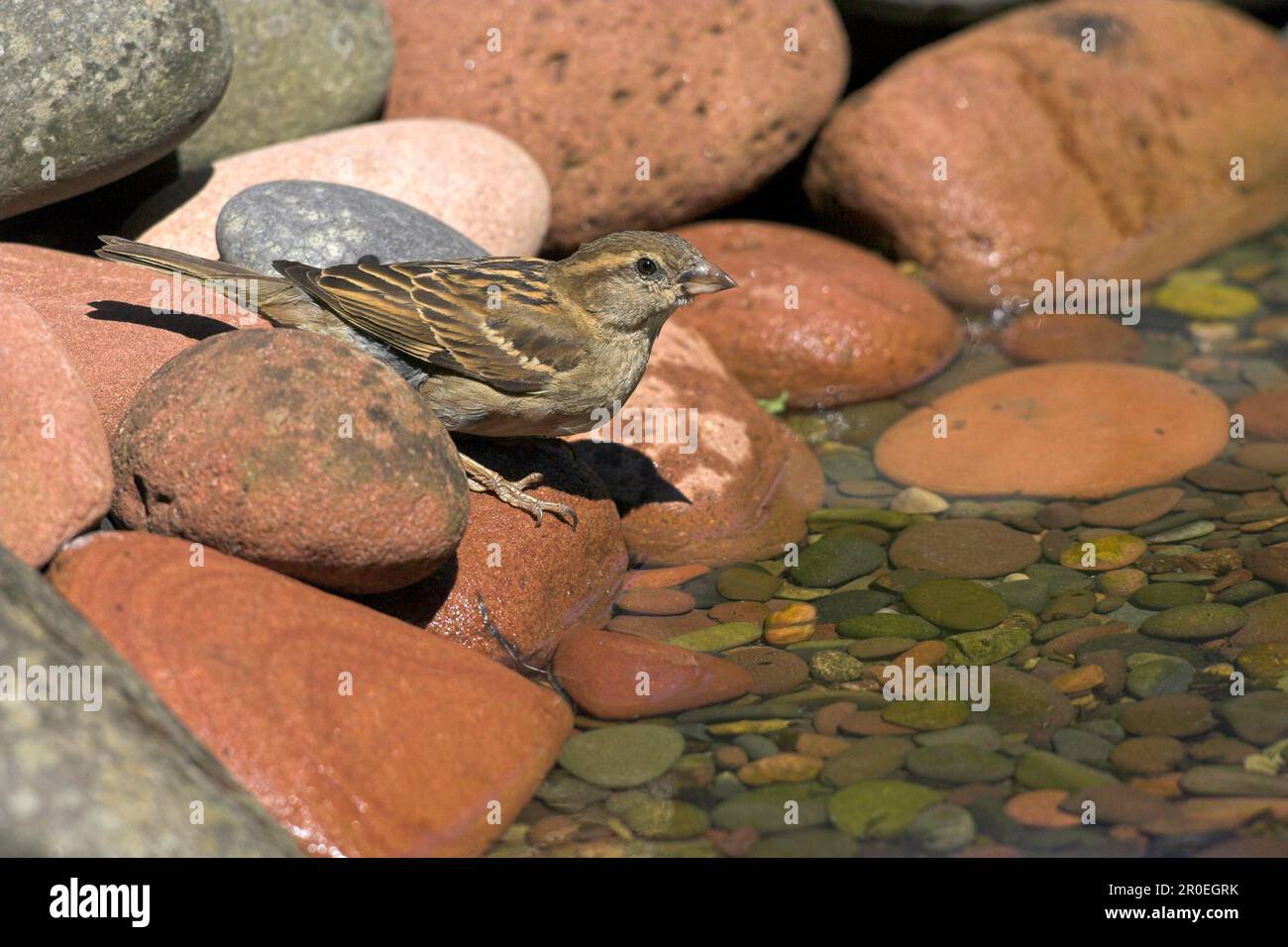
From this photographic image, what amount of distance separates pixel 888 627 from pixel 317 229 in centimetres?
331

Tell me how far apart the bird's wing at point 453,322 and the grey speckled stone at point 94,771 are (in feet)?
6.80

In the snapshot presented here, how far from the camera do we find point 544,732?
199 inches

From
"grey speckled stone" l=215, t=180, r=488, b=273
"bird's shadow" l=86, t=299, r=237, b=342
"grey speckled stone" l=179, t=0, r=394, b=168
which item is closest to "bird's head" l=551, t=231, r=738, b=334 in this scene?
"grey speckled stone" l=215, t=180, r=488, b=273

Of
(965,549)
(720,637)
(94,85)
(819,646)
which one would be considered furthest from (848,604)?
(94,85)

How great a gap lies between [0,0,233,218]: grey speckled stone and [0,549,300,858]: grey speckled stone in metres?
2.93

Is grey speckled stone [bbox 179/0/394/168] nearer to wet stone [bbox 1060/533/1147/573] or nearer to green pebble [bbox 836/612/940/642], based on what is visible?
green pebble [bbox 836/612/940/642]

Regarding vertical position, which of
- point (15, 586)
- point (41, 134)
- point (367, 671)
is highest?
point (41, 134)

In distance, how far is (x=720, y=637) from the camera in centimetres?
586

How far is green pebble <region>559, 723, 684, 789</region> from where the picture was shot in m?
4.97
